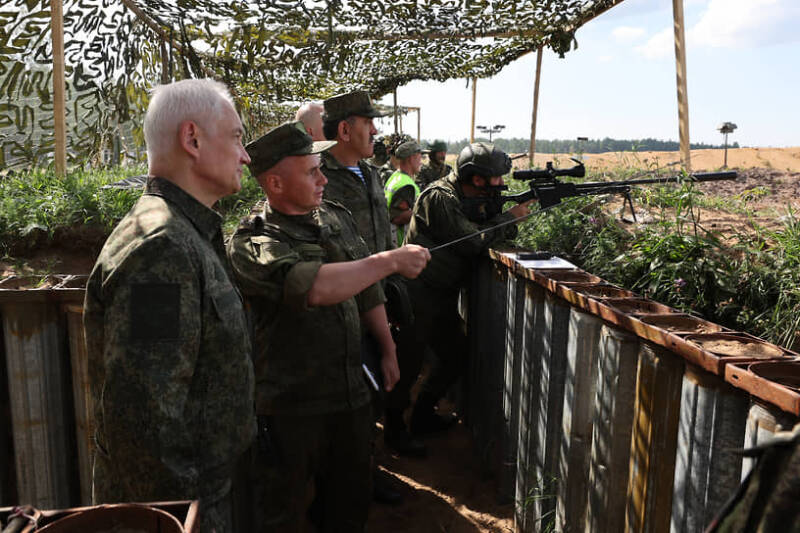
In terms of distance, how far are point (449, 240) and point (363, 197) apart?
37.7 inches

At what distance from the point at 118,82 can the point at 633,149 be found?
654cm

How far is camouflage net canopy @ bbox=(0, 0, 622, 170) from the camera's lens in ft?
20.3

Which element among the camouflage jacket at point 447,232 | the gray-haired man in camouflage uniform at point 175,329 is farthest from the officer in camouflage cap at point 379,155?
the gray-haired man in camouflage uniform at point 175,329

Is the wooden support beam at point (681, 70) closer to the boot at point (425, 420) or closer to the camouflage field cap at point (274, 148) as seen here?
the boot at point (425, 420)

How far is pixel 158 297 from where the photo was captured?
147 centimetres

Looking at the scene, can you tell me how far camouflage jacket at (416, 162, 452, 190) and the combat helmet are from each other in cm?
503

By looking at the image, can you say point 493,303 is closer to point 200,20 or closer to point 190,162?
point 190,162

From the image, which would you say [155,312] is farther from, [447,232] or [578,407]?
[447,232]

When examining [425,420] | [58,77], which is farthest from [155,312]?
[58,77]

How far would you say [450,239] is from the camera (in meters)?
4.48

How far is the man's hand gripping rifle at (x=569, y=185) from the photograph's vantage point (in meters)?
4.06

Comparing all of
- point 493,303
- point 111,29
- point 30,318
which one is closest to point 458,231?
point 493,303

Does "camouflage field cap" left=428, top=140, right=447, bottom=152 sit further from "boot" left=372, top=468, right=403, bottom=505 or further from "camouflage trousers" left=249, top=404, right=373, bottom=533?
"camouflage trousers" left=249, top=404, right=373, bottom=533

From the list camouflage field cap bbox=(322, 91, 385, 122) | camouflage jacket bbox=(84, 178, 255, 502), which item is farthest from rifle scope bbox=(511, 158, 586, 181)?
camouflage jacket bbox=(84, 178, 255, 502)
